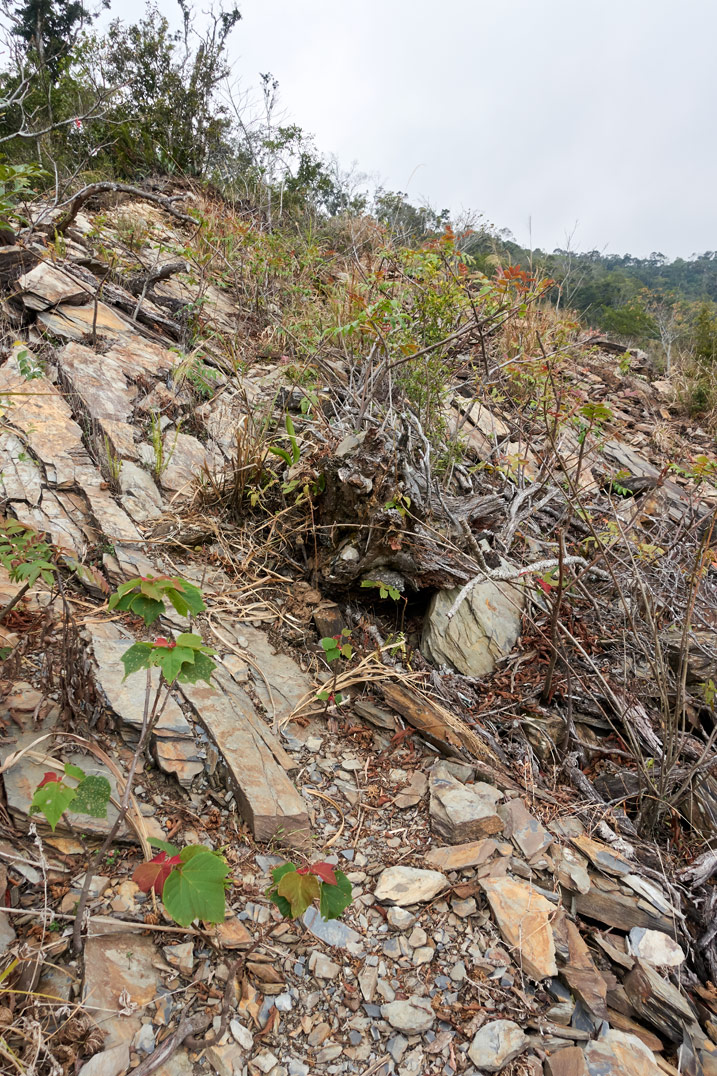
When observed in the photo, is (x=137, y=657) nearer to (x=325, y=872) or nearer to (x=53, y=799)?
(x=53, y=799)

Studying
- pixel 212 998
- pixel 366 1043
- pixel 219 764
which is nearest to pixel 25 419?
pixel 219 764

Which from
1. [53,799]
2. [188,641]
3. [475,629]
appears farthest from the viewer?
[475,629]

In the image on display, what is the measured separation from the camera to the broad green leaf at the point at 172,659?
3.67 ft

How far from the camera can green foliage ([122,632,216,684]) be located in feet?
3.72

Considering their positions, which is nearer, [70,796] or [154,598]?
[70,796]

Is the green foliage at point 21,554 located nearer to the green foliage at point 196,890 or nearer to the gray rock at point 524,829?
the green foliage at point 196,890

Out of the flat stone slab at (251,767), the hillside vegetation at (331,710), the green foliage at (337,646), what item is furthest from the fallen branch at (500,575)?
the flat stone slab at (251,767)

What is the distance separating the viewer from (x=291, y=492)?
8.77 feet

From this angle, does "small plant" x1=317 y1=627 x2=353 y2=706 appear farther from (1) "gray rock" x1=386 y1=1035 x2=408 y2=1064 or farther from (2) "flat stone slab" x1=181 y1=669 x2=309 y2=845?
Result: (1) "gray rock" x1=386 y1=1035 x2=408 y2=1064

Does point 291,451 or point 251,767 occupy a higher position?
point 291,451

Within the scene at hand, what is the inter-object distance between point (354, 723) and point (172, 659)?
1157 mm

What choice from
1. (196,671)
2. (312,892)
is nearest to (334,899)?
(312,892)

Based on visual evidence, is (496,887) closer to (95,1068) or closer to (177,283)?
(95,1068)

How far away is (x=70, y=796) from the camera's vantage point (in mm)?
1071
